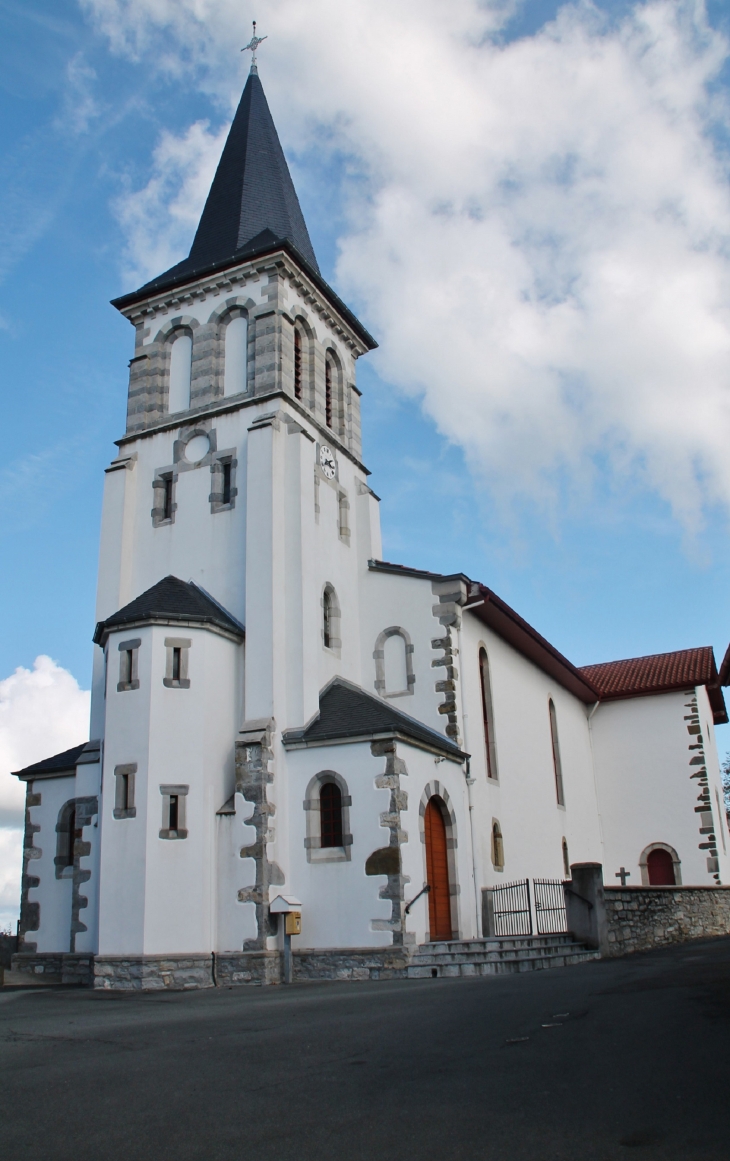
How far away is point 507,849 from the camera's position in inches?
841

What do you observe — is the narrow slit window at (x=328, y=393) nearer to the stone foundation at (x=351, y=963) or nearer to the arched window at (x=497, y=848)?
the arched window at (x=497, y=848)

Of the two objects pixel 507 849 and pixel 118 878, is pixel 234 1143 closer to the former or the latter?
pixel 118 878

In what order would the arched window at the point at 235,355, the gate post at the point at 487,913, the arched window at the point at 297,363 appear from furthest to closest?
the arched window at the point at 297,363, the arched window at the point at 235,355, the gate post at the point at 487,913

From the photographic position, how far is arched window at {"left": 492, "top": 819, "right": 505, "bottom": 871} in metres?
20.5

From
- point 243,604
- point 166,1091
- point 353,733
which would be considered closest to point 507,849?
point 353,733

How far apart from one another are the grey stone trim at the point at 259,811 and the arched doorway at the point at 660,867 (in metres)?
17.4

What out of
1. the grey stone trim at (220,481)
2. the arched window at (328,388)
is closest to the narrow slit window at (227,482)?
the grey stone trim at (220,481)

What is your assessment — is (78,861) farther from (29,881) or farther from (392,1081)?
(392,1081)

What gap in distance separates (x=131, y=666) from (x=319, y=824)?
4.48 meters

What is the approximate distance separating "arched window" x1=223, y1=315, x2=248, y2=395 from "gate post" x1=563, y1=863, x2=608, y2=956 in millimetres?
12718

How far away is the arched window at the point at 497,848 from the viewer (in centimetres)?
2048

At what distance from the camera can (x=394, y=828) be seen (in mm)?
16219

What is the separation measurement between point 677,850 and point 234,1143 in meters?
27.9

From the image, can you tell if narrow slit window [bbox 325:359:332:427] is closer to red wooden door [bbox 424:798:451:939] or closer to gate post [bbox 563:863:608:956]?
red wooden door [bbox 424:798:451:939]
